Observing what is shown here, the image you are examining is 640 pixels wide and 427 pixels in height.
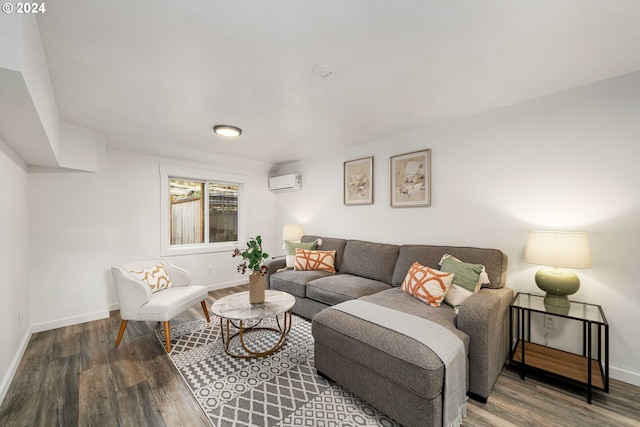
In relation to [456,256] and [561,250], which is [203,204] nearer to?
[456,256]

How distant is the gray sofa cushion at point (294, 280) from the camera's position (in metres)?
3.07

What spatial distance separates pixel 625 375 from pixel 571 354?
0.30 m

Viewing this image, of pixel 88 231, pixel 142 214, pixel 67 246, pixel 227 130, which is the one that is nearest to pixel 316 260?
pixel 227 130

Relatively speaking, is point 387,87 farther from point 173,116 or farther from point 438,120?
point 173,116

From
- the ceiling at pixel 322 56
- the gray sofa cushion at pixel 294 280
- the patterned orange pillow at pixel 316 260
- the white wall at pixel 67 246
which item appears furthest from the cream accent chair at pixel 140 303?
the ceiling at pixel 322 56

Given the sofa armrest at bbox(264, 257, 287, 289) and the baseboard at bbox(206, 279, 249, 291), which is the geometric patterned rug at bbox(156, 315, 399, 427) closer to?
the sofa armrest at bbox(264, 257, 287, 289)

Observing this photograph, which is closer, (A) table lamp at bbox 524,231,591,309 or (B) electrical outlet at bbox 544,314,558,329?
(A) table lamp at bbox 524,231,591,309

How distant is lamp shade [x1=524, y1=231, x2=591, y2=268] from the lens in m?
1.86

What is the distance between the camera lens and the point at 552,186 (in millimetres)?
2227

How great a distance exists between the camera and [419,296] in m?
2.26

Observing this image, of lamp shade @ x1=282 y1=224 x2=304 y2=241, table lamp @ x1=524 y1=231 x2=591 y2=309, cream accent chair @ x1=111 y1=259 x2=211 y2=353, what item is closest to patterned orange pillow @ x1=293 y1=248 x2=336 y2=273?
lamp shade @ x1=282 y1=224 x2=304 y2=241

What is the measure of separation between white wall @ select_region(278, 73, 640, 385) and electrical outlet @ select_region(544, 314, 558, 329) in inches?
2.2

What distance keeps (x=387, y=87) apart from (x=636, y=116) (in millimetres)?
1825

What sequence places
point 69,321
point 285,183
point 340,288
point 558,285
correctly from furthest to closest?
point 285,183, point 69,321, point 340,288, point 558,285
